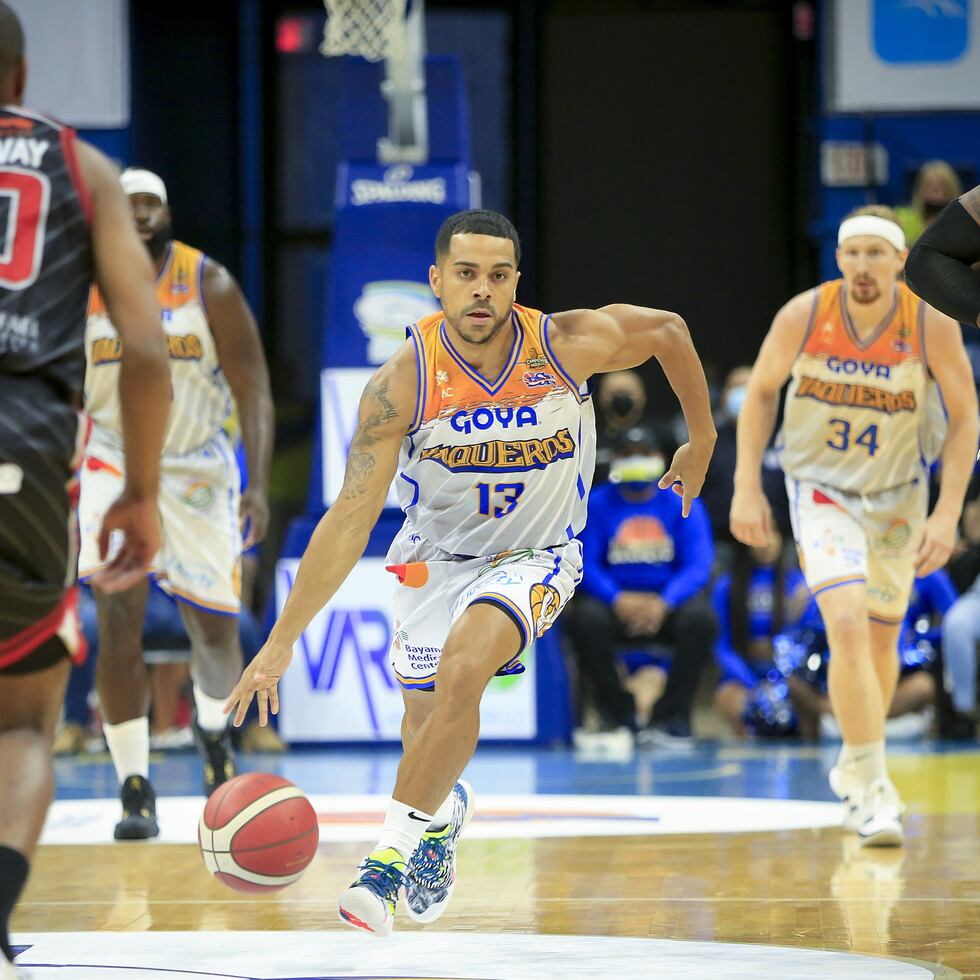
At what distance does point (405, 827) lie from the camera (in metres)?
4.23

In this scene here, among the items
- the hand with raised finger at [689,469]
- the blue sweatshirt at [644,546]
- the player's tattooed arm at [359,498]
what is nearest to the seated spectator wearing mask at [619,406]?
the blue sweatshirt at [644,546]

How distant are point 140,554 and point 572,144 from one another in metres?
13.0

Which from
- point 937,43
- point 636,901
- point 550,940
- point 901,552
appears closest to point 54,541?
point 550,940

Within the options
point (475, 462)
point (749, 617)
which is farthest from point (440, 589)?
point (749, 617)

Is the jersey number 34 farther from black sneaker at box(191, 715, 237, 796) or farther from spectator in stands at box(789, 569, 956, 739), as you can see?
spectator in stands at box(789, 569, 956, 739)

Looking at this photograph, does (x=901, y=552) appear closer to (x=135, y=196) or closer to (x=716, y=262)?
(x=135, y=196)

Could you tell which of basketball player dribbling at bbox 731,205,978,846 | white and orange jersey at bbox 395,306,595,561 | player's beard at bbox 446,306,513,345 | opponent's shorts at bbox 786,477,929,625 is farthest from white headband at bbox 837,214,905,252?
player's beard at bbox 446,306,513,345

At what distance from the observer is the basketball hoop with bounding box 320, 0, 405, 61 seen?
35.3ft

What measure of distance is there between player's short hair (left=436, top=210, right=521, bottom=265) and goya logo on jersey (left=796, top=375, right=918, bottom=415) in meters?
2.14

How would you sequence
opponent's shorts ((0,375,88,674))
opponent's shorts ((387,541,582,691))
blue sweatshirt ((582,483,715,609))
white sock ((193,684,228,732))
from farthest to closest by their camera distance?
blue sweatshirt ((582,483,715,609)) → white sock ((193,684,228,732)) → opponent's shorts ((387,541,582,691)) → opponent's shorts ((0,375,88,674))

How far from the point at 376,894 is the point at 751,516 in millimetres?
2859

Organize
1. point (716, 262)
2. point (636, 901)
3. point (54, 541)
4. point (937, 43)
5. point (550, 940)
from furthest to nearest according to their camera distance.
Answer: point (716, 262) → point (937, 43) → point (636, 901) → point (550, 940) → point (54, 541)

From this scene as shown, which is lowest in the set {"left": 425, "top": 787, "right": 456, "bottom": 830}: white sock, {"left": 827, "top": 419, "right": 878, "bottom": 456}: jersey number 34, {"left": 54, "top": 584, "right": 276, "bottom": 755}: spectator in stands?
{"left": 54, "top": 584, "right": 276, "bottom": 755}: spectator in stands

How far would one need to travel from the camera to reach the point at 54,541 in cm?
323
